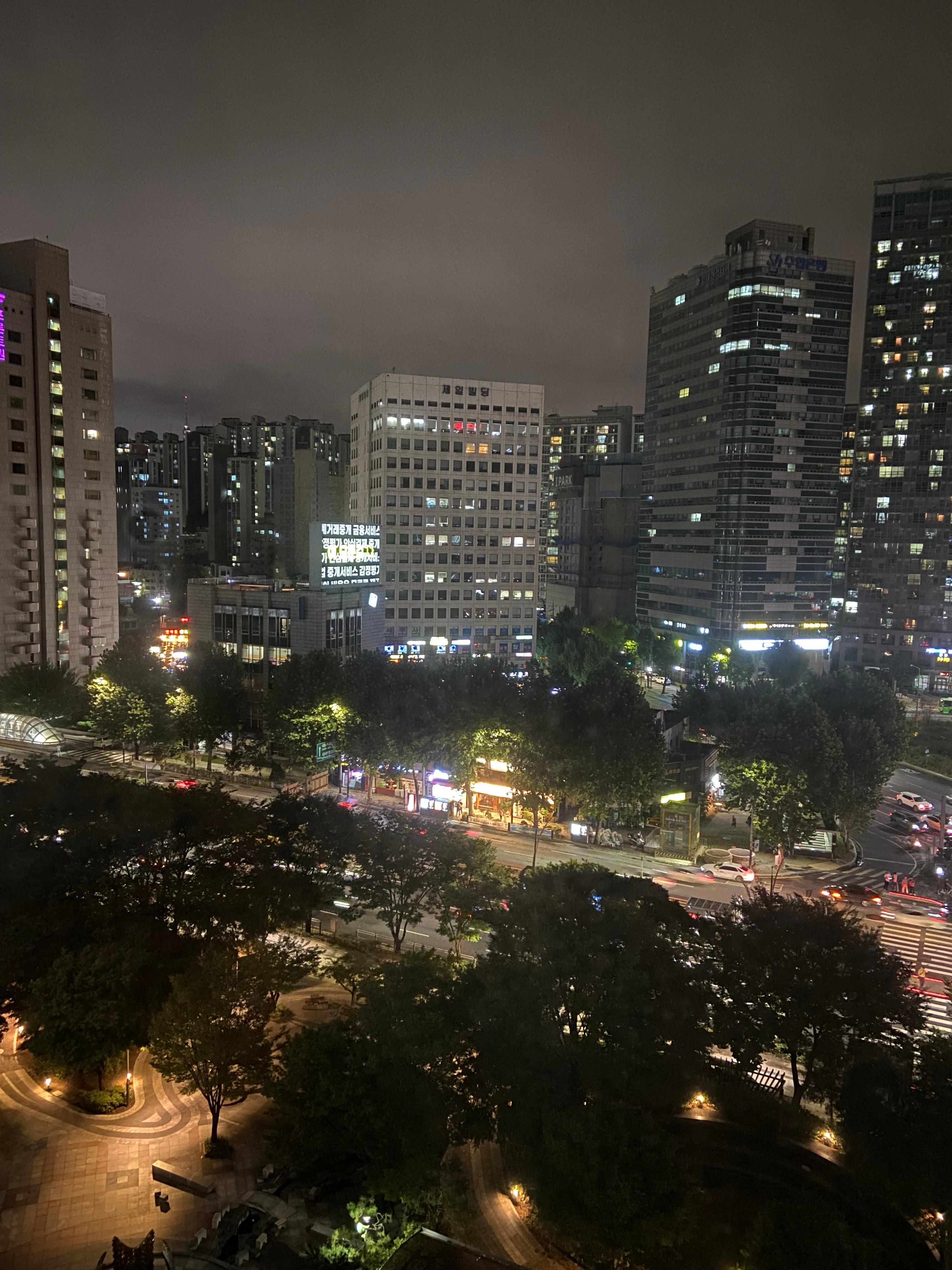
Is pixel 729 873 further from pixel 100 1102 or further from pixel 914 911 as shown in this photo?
pixel 100 1102

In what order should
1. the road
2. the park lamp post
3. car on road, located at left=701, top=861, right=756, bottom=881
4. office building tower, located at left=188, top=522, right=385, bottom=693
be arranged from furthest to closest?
office building tower, located at left=188, top=522, right=385, bottom=693 → the road → car on road, located at left=701, top=861, right=756, bottom=881 → the park lamp post

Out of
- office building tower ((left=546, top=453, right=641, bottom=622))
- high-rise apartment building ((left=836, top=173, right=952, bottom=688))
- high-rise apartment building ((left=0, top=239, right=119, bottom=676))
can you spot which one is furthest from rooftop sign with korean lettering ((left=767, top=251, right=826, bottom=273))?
high-rise apartment building ((left=0, top=239, right=119, bottom=676))

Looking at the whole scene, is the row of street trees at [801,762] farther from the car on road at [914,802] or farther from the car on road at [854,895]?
the car on road at [914,802]

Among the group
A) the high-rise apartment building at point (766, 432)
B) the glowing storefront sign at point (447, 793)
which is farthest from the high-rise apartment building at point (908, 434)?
the glowing storefront sign at point (447, 793)

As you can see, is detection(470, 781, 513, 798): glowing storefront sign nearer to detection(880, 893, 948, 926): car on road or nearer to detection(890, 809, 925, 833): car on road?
detection(880, 893, 948, 926): car on road

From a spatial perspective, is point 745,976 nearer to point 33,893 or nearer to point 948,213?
point 33,893

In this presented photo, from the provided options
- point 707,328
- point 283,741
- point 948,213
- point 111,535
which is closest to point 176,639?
point 111,535

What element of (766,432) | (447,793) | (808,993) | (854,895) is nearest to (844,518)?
(766,432)
